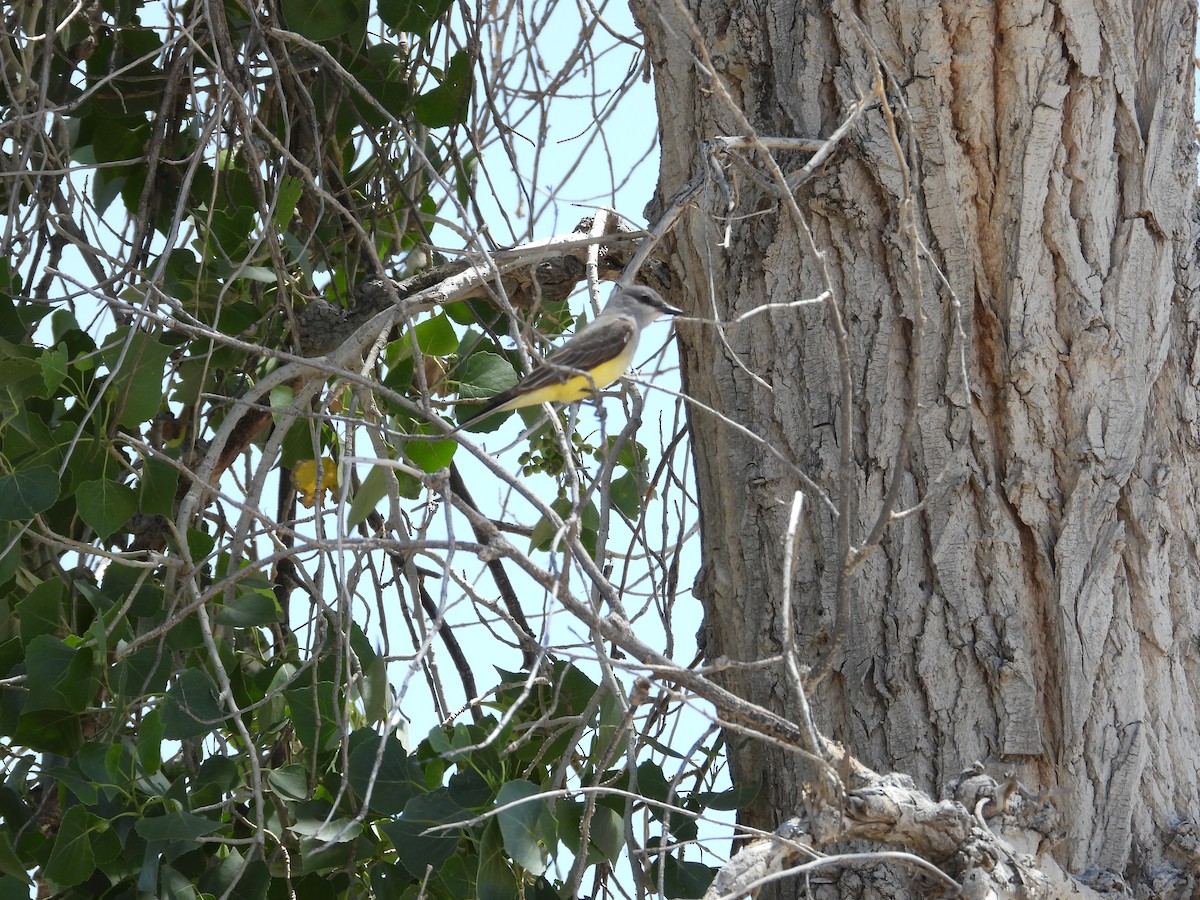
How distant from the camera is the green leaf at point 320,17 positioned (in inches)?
127

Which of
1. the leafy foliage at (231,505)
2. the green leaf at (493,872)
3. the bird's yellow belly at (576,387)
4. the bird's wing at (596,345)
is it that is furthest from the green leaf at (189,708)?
the bird's wing at (596,345)

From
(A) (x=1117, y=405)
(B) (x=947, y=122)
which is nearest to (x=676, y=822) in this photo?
(A) (x=1117, y=405)

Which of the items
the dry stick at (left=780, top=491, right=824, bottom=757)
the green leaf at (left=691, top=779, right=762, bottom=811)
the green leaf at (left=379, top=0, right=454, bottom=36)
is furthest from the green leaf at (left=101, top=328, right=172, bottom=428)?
the dry stick at (left=780, top=491, right=824, bottom=757)

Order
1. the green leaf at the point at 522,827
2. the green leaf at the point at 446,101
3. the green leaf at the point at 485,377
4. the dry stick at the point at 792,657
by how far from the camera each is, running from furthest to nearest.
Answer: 1. the green leaf at the point at 446,101
2. the green leaf at the point at 485,377
3. the green leaf at the point at 522,827
4. the dry stick at the point at 792,657

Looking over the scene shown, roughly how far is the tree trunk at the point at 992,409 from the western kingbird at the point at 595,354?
343mm

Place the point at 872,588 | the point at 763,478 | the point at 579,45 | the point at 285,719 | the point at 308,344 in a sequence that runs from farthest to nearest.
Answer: the point at 579,45 → the point at 308,344 → the point at 285,719 → the point at 763,478 → the point at 872,588

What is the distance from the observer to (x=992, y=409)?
2.66 metres

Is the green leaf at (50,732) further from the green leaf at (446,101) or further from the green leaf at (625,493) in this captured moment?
the green leaf at (446,101)

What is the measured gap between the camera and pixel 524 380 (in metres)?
2.93

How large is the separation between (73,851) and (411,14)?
86.9 inches

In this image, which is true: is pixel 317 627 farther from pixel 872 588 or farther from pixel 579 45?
pixel 579 45

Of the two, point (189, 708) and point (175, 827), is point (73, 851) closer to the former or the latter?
point (175, 827)

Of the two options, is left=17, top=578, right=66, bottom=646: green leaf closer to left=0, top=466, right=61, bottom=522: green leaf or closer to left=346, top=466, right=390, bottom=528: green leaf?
left=0, top=466, right=61, bottom=522: green leaf

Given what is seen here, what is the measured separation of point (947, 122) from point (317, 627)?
1736 mm
